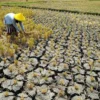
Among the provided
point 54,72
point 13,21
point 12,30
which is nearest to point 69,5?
point 12,30

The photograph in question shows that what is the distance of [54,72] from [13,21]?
2613 mm

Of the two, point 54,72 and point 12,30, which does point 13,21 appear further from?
point 54,72

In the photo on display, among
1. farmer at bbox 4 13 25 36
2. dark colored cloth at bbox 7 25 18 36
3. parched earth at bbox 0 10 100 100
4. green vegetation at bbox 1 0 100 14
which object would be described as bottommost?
parched earth at bbox 0 10 100 100

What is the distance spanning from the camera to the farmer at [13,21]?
7.13 m

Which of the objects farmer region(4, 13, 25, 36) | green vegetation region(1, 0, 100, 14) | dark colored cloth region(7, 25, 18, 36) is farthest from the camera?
green vegetation region(1, 0, 100, 14)

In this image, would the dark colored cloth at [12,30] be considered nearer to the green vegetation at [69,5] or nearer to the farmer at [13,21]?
the farmer at [13,21]

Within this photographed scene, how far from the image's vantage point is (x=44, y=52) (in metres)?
7.21

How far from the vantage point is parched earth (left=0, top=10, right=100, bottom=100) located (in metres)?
4.84

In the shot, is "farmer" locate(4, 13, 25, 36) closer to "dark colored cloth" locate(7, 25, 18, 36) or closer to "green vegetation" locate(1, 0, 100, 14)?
"dark colored cloth" locate(7, 25, 18, 36)

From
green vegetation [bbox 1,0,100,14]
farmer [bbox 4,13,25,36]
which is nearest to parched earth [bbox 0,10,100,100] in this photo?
farmer [bbox 4,13,25,36]

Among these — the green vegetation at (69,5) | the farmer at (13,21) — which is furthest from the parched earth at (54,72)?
the green vegetation at (69,5)

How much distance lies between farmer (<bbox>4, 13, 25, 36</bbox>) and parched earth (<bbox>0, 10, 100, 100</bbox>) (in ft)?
3.28

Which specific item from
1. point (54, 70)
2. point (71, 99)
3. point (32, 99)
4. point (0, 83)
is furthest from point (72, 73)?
point (0, 83)

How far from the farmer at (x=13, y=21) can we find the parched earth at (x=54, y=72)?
1000 millimetres
